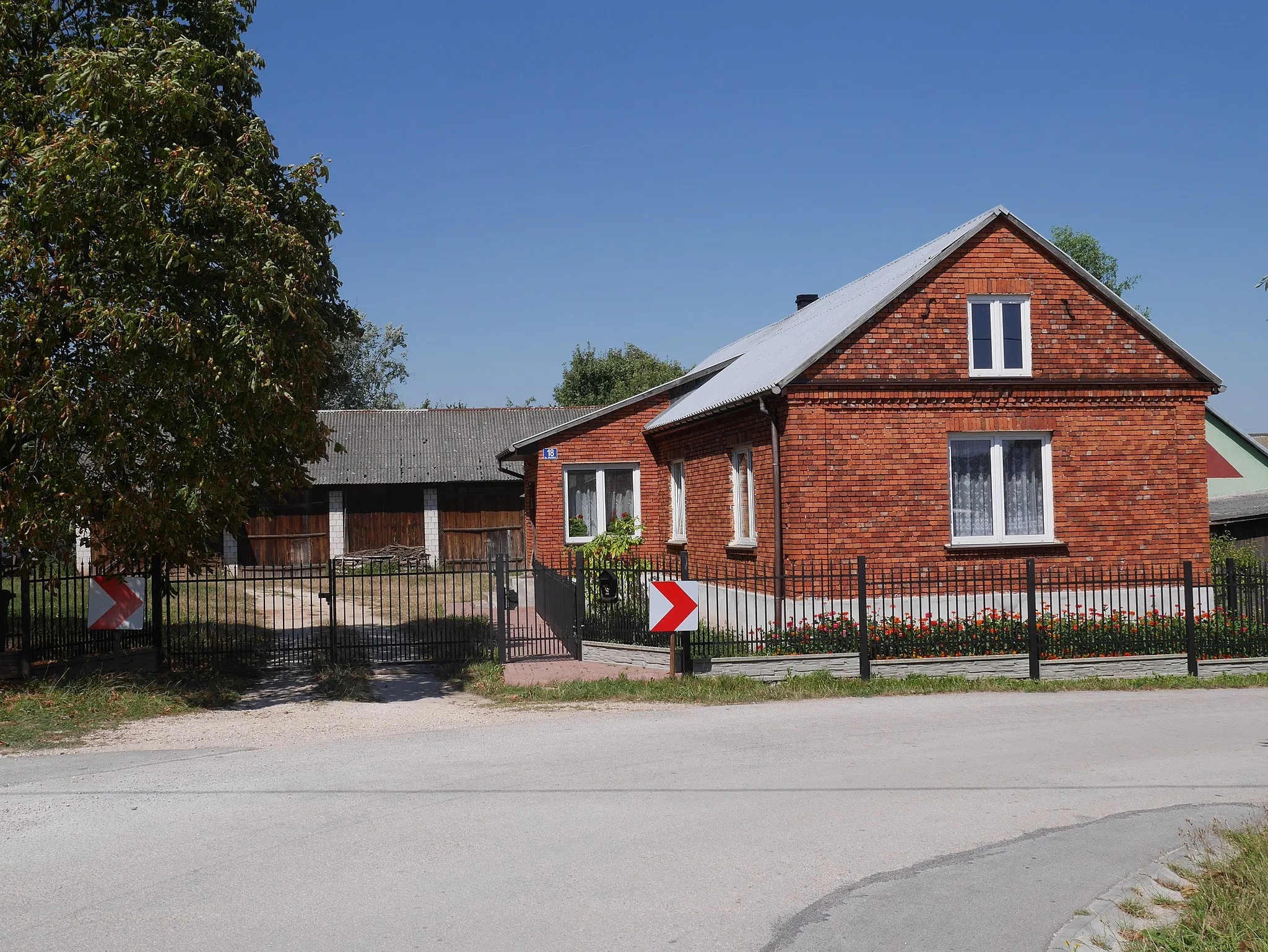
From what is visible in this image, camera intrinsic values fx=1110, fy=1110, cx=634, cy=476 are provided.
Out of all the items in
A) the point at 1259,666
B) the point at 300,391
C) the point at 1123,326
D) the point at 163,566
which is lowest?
the point at 1259,666

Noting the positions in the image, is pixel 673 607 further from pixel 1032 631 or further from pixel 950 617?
pixel 1032 631

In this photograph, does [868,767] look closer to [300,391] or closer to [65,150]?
[300,391]

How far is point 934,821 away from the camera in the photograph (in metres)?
7.19

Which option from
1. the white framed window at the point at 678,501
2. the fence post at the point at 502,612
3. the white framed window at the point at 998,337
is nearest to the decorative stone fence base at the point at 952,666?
the fence post at the point at 502,612

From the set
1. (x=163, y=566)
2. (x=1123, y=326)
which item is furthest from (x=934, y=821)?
(x=1123, y=326)

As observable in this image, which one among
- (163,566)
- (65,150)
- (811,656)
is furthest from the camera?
(163,566)

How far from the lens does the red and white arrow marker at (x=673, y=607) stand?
1309 cm

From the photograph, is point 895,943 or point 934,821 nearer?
point 895,943

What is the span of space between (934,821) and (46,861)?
538 centimetres

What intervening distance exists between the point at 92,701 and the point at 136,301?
4.34 m

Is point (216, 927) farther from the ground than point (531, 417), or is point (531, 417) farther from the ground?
point (531, 417)

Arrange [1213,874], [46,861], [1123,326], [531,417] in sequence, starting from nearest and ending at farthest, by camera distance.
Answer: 1. [1213,874]
2. [46,861]
3. [1123,326]
4. [531,417]

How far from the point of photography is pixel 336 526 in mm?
35500

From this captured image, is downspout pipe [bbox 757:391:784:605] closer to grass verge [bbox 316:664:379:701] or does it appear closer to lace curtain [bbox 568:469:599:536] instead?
grass verge [bbox 316:664:379:701]
